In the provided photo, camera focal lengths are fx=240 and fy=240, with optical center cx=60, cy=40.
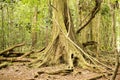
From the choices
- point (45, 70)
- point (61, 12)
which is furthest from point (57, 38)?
point (45, 70)

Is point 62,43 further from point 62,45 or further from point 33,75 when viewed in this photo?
point 33,75

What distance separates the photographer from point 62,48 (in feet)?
34.7

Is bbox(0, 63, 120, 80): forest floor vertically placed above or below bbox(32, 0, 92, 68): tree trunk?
below

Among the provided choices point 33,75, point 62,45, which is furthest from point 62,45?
point 33,75

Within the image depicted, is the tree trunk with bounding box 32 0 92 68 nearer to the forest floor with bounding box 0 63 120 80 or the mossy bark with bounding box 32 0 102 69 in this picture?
the mossy bark with bounding box 32 0 102 69

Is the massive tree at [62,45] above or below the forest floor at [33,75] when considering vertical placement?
above

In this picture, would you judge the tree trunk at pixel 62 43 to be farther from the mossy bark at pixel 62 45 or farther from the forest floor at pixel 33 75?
the forest floor at pixel 33 75

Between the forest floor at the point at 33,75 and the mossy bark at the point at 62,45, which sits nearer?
the forest floor at the point at 33,75

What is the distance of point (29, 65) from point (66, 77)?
7.27ft

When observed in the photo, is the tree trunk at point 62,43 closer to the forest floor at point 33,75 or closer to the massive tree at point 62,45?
the massive tree at point 62,45

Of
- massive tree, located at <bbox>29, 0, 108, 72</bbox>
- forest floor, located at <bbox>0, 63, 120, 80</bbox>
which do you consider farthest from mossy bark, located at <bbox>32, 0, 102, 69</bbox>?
forest floor, located at <bbox>0, 63, 120, 80</bbox>

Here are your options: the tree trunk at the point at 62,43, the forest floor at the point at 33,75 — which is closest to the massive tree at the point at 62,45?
the tree trunk at the point at 62,43

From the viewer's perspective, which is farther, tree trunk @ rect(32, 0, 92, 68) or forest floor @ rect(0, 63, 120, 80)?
tree trunk @ rect(32, 0, 92, 68)

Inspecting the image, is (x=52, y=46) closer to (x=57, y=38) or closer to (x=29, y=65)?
(x=57, y=38)
